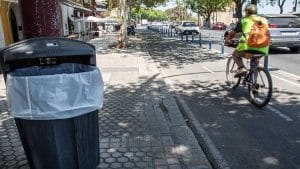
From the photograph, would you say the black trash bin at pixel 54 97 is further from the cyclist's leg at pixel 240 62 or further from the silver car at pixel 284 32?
the silver car at pixel 284 32

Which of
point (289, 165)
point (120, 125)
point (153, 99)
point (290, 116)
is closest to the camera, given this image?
point (289, 165)

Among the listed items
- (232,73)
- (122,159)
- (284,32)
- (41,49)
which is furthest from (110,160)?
(284,32)

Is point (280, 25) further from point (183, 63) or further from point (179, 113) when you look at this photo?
point (179, 113)

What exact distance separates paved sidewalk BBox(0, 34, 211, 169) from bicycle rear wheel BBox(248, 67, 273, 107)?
1518 millimetres

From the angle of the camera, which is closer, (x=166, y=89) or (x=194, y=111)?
(x=194, y=111)

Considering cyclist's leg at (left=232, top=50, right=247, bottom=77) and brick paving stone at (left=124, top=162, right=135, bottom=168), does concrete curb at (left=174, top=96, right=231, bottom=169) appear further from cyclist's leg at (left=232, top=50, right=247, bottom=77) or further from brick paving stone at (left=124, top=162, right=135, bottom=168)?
cyclist's leg at (left=232, top=50, right=247, bottom=77)

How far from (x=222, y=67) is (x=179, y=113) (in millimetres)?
6230

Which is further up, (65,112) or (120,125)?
(65,112)

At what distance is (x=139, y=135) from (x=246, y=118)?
203 cm

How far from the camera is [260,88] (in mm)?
6664

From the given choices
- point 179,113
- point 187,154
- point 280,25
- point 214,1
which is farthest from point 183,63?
point 214,1

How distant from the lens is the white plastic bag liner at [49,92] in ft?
10.00

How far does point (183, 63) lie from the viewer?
13789 millimetres

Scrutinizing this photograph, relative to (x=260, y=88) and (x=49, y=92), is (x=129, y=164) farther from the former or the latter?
(x=260, y=88)
